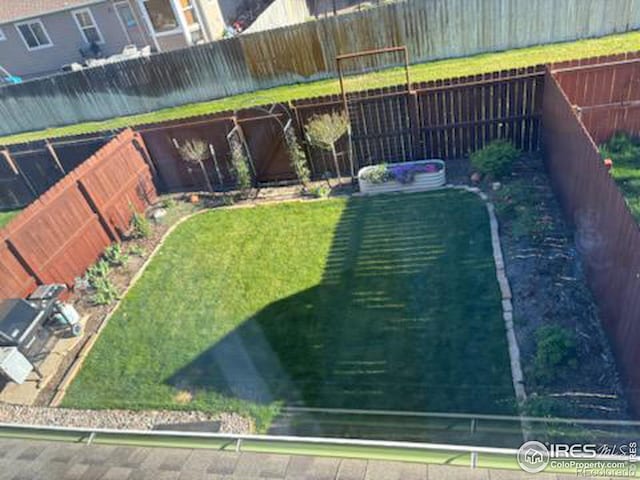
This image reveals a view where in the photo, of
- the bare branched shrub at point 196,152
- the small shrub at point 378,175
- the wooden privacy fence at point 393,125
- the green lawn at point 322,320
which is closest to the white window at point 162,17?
the wooden privacy fence at point 393,125

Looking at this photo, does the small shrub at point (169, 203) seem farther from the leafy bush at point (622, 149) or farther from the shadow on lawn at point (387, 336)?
the leafy bush at point (622, 149)

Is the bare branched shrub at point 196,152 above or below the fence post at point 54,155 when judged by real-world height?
below

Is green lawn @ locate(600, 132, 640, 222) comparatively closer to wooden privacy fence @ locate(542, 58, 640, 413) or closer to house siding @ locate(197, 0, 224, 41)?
wooden privacy fence @ locate(542, 58, 640, 413)

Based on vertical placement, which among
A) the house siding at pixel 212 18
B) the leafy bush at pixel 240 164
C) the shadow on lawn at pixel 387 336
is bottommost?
the shadow on lawn at pixel 387 336

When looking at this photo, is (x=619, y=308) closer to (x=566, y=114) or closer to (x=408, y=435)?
(x=408, y=435)

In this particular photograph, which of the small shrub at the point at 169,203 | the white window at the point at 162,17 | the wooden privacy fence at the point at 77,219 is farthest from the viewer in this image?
the white window at the point at 162,17

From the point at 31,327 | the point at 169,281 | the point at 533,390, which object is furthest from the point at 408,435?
the point at 31,327

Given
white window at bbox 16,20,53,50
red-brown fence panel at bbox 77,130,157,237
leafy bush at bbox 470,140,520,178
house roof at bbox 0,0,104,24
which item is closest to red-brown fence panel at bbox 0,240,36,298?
red-brown fence panel at bbox 77,130,157,237

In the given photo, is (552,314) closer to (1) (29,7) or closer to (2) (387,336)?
(2) (387,336)
